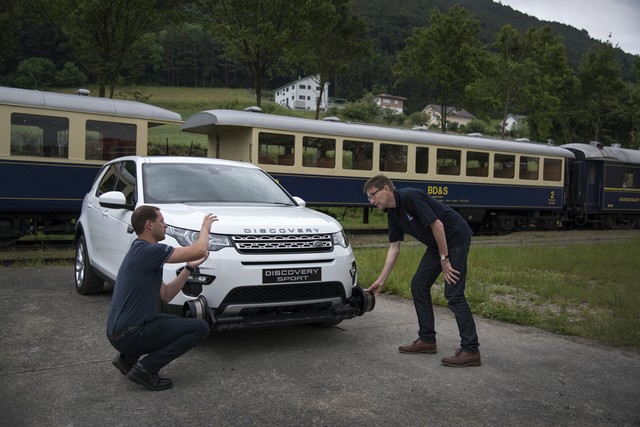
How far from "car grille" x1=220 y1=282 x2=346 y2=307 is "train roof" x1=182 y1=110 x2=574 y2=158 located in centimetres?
1016

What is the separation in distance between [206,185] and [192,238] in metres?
1.45

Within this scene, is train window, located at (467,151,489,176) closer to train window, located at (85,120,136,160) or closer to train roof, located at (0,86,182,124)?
train roof, located at (0,86,182,124)

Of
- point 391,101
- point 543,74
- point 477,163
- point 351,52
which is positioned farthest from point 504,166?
point 391,101

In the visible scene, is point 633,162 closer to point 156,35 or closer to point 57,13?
point 156,35

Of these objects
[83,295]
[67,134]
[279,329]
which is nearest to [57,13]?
[67,134]

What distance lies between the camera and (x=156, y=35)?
835 inches

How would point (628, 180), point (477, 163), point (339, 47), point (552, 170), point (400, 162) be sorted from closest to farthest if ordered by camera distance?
point (400, 162) < point (477, 163) < point (552, 170) < point (628, 180) < point (339, 47)

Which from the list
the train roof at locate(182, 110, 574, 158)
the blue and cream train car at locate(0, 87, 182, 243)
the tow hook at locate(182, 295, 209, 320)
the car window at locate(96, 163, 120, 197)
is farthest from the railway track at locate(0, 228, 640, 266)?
the tow hook at locate(182, 295, 209, 320)

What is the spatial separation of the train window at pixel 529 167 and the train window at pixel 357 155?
656 cm

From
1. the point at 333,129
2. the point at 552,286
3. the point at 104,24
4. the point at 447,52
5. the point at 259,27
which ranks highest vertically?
the point at 447,52

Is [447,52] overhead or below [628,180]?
overhead

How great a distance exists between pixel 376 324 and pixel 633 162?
21600 millimetres

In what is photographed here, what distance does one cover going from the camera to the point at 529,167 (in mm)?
21219

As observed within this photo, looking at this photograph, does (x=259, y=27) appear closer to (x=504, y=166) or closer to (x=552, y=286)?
(x=504, y=166)
